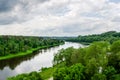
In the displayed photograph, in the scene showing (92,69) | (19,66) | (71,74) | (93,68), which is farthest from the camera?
(19,66)

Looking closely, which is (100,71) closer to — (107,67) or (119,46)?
(107,67)

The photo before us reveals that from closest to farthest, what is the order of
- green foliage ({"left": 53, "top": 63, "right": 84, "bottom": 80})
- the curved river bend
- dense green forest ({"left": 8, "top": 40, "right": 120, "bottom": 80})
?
dense green forest ({"left": 8, "top": 40, "right": 120, "bottom": 80}) → green foliage ({"left": 53, "top": 63, "right": 84, "bottom": 80}) → the curved river bend

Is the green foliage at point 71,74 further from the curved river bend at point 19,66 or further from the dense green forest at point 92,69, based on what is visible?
the curved river bend at point 19,66

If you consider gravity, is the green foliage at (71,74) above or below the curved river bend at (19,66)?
above

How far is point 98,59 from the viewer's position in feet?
150

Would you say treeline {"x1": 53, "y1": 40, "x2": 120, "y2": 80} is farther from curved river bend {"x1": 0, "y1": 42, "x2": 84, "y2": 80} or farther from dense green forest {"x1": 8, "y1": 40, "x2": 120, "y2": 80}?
curved river bend {"x1": 0, "y1": 42, "x2": 84, "y2": 80}

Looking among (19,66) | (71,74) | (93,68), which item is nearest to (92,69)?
(93,68)

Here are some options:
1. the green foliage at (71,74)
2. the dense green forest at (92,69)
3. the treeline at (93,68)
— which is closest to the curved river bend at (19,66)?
the green foliage at (71,74)

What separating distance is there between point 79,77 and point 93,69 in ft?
9.79

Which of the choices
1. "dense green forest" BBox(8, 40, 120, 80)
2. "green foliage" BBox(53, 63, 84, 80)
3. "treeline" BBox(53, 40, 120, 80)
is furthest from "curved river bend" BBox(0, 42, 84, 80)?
"treeline" BBox(53, 40, 120, 80)

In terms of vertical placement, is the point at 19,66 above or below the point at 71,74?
below

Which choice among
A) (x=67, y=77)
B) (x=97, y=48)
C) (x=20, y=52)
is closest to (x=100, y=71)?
(x=97, y=48)

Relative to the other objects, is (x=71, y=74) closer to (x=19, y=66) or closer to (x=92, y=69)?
(x=92, y=69)

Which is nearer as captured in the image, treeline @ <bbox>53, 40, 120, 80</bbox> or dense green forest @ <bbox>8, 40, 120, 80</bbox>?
dense green forest @ <bbox>8, 40, 120, 80</bbox>
